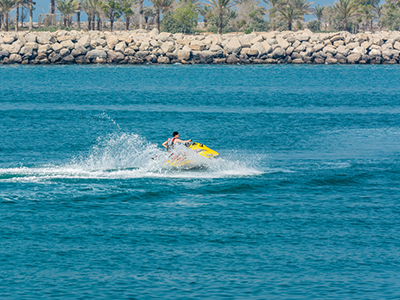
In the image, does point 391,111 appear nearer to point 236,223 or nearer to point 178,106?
point 178,106

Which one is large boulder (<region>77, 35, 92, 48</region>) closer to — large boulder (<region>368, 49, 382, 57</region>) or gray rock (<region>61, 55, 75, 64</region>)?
gray rock (<region>61, 55, 75, 64</region>)

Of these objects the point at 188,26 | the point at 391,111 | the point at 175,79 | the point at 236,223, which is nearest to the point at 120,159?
the point at 236,223

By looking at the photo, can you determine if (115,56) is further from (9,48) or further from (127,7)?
(127,7)

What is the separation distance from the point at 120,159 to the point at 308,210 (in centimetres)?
1047

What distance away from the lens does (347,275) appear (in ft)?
49.4

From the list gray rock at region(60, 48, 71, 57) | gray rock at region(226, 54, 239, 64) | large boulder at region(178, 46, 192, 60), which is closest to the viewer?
gray rock at region(60, 48, 71, 57)

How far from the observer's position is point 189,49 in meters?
93.7

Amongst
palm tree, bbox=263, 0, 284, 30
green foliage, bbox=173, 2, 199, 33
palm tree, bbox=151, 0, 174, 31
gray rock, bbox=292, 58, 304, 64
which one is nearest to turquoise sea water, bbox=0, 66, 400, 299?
gray rock, bbox=292, 58, 304, 64

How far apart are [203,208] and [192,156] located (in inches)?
179

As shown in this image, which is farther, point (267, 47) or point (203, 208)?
point (267, 47)

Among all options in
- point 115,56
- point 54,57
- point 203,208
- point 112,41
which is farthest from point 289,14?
point 203,208

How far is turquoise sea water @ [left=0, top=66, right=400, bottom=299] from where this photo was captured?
1473cm

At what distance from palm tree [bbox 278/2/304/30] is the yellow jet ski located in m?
96.6

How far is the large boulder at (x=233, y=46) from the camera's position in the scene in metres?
94.8
